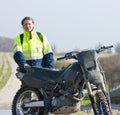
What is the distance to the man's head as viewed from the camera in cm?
931

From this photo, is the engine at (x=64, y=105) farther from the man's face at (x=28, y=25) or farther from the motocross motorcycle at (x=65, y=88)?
the man's face at (x=28, y=25)

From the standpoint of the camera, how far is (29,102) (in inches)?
367

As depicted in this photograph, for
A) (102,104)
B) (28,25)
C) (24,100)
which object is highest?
(28,25)

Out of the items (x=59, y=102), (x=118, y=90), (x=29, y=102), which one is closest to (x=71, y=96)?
(x=59, y=102)

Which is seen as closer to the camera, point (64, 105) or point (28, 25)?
point (64, 105)

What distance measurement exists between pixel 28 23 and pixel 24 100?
144 centimetres

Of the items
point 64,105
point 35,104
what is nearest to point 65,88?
point 64,105

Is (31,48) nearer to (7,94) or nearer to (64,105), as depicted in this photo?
(64,105)

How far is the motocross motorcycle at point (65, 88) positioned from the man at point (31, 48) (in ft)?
1.01

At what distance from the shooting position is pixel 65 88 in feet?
28.8

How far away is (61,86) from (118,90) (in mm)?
6456

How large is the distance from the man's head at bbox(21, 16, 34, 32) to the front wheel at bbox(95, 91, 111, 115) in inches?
77.9

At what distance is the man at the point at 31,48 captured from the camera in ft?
30.8

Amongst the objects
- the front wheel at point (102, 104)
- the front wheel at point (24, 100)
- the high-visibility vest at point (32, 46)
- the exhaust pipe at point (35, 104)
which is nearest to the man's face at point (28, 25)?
the high-visibility vest at point (32, 46)
